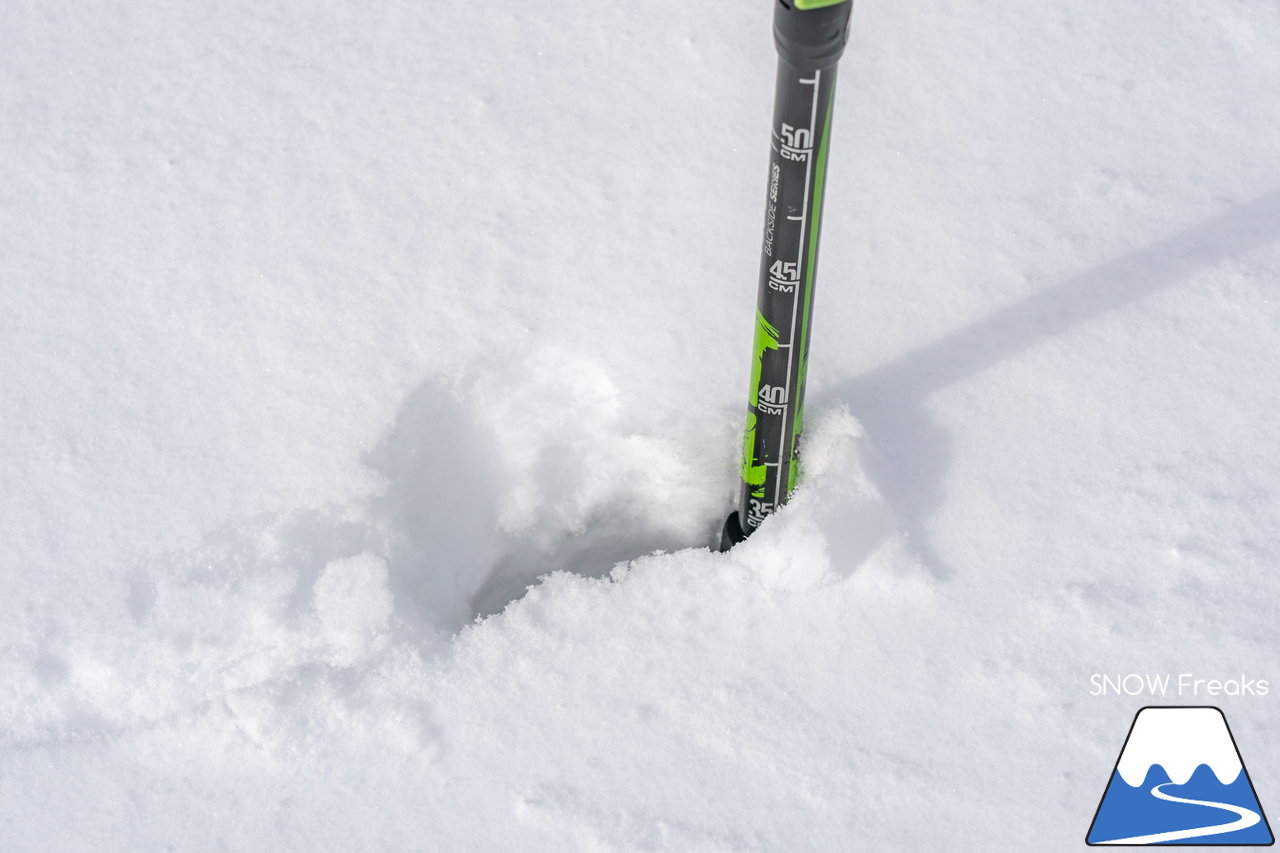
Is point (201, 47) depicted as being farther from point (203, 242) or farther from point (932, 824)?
point (932, 824)

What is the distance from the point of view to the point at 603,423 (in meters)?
1.65

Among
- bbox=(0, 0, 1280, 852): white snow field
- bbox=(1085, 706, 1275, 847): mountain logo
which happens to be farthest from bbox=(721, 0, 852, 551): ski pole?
bbox=(1085, 706, 1275, 847): mountain logo

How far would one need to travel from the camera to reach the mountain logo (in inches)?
52.0

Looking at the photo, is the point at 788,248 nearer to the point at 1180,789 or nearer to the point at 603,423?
the point at 603,423

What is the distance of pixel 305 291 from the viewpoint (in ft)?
5.59

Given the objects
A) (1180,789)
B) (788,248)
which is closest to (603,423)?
(788,248)

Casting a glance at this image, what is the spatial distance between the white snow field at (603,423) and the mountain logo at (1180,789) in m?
0.03

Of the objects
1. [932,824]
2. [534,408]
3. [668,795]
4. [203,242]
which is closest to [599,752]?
[668,795]

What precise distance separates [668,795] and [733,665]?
0.18m

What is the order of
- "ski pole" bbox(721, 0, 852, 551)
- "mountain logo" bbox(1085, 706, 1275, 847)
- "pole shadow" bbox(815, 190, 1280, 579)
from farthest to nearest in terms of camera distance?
"pole shadow" bbox(815, 190, 1280, 579) < "mountain logo" bbox(1085, 706, 1275, 847) < "ski pole" bbox(721, 0, 852, 551)

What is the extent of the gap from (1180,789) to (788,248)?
83 cm

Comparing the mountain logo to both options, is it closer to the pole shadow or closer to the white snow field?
the white snow field

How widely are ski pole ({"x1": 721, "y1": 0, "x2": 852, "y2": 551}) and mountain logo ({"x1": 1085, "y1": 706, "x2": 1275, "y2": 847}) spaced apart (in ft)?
1.79

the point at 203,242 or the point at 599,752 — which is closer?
the point at 599,752
